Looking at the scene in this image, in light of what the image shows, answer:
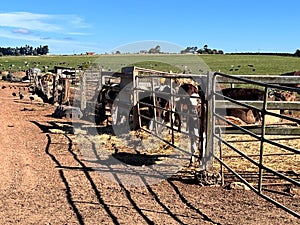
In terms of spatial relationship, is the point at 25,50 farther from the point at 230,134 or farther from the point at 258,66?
the point at 230,134

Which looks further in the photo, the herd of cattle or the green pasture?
the green pasture

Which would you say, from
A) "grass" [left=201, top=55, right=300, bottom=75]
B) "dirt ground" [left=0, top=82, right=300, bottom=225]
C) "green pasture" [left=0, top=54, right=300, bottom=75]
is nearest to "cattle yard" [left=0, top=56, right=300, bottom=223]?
"dirt ground" [left=0, top=82, right=300, bottom=225]

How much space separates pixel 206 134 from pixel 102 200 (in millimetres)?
1981

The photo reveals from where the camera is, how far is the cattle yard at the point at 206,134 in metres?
5.77

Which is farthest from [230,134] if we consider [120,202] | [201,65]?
[201,65]

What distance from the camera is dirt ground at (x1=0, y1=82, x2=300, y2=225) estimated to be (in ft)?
15.9

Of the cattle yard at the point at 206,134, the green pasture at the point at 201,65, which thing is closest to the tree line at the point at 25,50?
the green pasture at the point at 201,65

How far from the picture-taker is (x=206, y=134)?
21.8 feet

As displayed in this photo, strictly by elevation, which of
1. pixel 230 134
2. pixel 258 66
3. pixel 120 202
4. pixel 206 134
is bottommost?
pixel 120 202

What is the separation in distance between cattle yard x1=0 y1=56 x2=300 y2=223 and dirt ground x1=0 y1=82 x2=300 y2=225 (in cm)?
24

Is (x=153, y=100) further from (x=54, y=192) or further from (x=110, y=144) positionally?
(x=54, y=192)

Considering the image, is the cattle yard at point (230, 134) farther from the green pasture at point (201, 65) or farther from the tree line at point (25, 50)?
the tree line at point (25, 50)

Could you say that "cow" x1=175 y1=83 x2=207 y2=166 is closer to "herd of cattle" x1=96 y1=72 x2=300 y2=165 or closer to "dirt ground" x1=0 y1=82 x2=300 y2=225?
"herd of cattle" x1=96 y1=72 x2=300 y2=165

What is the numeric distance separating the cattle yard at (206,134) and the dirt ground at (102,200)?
0.80ft
